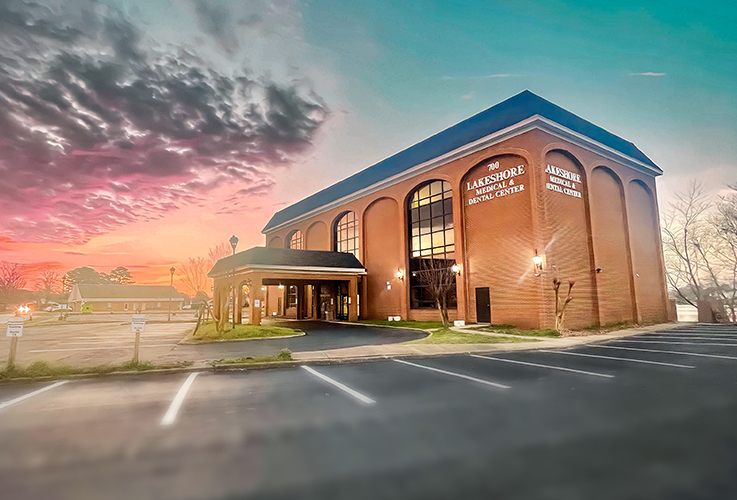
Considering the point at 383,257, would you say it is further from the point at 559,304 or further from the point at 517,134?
the point at 559,304

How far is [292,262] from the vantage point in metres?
29.1

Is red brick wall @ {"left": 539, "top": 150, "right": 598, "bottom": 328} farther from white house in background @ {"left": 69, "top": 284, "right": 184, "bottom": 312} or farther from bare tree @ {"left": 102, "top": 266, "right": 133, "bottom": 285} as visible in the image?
bare tree @ {"left": 102, "top": 266, "right": 133, "bottom": 285}

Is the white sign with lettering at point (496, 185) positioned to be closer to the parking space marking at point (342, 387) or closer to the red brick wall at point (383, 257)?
the red brick wall at point (383, 257)

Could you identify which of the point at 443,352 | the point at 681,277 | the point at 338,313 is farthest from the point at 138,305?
the point at 681,277

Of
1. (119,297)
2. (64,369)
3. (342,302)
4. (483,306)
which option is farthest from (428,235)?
(119,297)

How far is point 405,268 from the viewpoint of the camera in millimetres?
28422

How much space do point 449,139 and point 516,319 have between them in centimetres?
1314

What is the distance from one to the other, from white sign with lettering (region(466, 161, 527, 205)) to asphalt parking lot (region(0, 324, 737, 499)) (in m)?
14.1

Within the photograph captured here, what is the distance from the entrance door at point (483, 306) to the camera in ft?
73.3

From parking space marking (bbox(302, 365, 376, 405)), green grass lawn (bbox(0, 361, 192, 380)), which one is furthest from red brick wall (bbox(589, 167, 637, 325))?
green grass lawn (bbox(0, 361, 192, 380))

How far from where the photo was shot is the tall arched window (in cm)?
2617

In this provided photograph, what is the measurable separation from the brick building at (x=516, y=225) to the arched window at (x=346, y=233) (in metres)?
3.27

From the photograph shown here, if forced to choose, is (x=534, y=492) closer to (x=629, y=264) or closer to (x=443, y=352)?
(x=443, y=352)

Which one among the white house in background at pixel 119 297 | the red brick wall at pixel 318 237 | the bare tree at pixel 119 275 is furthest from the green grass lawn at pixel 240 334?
the bare tree at pixel 119 275
